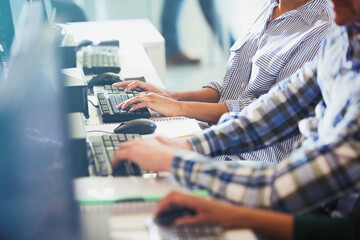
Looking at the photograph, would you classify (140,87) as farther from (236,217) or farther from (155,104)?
(236,217)

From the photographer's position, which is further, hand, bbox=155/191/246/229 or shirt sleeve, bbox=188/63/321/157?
shirt sleeve, bbox=188/63/321/157

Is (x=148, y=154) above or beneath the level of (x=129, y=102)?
above

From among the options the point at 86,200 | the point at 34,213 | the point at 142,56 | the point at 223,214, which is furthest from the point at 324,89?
the point at 142,56

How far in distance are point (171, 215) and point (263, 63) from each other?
94 centimetres

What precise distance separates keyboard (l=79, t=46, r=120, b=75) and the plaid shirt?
0.88 meters

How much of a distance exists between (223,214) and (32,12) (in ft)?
2.83

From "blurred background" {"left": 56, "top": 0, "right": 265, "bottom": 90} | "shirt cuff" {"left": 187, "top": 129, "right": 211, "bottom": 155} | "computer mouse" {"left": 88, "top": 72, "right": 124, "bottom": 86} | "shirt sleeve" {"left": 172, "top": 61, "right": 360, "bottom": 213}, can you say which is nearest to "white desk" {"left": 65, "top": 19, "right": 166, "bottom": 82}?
"computer mouse" {"left": 88, "top": 72, "right": 124, "bottom": 86}

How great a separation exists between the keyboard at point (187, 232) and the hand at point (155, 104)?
74 cm

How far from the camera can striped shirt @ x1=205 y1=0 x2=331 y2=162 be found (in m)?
1.61

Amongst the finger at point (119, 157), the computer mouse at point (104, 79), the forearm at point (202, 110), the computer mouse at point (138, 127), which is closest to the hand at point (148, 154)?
the finger at point (119, 157)

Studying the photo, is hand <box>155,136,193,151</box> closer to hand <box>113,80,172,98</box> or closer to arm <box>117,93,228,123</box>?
arm <box>117,93,228,123</box>

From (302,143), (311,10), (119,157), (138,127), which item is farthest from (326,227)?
(311,10)

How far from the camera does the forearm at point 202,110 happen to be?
165 centimetres

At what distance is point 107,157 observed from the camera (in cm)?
119
